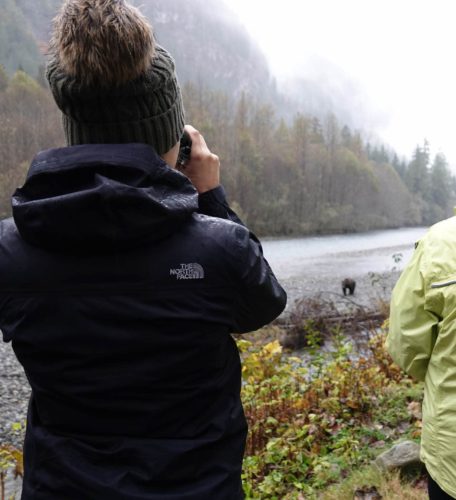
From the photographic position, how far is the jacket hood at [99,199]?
106cm

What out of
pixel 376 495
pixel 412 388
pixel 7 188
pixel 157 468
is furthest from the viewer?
pixel 7 188

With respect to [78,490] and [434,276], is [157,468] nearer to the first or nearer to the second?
[78,490]

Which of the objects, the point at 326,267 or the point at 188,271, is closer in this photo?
the point at 188,271

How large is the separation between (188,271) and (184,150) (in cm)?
43

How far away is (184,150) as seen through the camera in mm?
1429

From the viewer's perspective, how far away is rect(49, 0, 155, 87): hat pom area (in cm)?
115

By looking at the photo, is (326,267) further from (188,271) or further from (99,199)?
(99,199)

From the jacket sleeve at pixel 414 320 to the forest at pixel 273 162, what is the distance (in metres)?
38.3

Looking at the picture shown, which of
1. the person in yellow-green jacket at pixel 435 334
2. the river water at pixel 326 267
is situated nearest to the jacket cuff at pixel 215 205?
the person in yellow-green jacket at pixel 435 334

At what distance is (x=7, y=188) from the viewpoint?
35.3m

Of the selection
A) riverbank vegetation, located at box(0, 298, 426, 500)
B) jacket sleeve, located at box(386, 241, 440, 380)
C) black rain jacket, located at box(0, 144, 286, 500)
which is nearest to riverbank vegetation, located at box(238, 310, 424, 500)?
riverbank vegetation, located at box(0, 298, 426, 500)

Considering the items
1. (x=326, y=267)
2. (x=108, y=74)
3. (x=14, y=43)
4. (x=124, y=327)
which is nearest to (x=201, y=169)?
(x=108, y=74)

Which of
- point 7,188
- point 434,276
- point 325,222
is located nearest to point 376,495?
point 434,276

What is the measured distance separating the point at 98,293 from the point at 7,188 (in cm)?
3750
